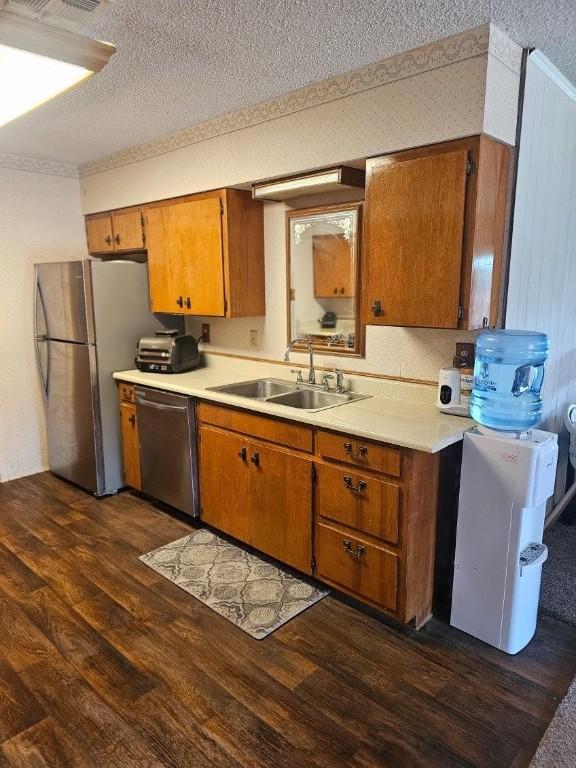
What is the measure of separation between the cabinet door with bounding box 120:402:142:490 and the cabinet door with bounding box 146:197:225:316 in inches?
30.2

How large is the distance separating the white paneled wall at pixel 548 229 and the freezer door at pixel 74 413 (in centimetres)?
273

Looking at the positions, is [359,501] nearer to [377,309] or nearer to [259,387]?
[377,309]

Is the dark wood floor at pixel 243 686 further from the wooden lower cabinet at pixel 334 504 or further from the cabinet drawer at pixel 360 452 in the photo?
the cabinet drawer at pixel 360 452

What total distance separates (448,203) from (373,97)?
66 centimetres

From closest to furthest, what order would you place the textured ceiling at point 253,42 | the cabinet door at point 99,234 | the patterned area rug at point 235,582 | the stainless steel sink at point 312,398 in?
1. the textured ceiling at point 253,42
2. the patterned area rug at point 235,582
3. the stainless steel sink at point 312,398
4. the cabinet door at point 99,234

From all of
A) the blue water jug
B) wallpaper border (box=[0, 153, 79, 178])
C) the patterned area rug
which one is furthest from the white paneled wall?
wallpaper border (box=[0, 153, 79, 178])

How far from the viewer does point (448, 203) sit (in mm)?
2143

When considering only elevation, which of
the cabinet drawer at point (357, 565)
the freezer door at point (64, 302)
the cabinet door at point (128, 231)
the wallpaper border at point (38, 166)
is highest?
the wallpaper border at point (38, 166)

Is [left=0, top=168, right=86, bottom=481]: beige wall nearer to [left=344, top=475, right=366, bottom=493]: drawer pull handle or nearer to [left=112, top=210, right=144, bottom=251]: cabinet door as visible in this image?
[left=112, top=210, right=144, bottom=251]: cabinet door

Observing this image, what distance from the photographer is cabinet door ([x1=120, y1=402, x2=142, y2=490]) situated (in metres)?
3.57

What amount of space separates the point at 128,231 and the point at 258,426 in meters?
2.10

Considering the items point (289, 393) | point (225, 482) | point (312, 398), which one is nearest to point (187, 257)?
point (289, 393)

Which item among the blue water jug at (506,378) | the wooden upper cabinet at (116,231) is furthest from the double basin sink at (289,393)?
the wooden upper cabinet at (116,231)

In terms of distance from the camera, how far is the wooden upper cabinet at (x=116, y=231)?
3783 mm
